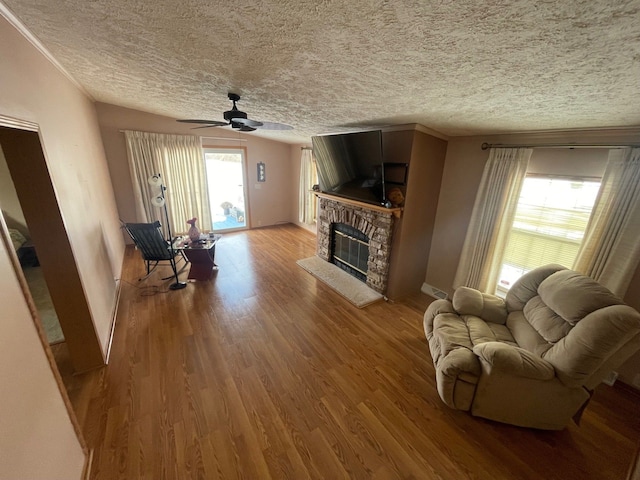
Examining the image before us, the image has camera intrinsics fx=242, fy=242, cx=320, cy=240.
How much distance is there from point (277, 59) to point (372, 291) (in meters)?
2.74

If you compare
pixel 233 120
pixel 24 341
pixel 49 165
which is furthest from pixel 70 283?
pixel 233 120

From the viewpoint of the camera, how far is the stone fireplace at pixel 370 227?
3.03 m

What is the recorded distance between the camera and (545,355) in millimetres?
1607

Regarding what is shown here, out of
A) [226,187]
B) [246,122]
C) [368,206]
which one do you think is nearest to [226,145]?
[226,187]

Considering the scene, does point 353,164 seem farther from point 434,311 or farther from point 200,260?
point 200,260

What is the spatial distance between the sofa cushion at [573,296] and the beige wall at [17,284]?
2.82 m

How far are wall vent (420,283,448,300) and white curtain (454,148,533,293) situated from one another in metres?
0.35

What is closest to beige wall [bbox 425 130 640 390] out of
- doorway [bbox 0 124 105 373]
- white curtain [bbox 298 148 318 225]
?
white curtain [bbox 298 148 318 225]

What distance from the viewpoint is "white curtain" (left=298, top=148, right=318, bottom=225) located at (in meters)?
5.20

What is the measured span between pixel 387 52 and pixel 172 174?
4810 mm

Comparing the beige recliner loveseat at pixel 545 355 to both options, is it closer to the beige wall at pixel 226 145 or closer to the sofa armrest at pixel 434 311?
the sofa armrest at pixel 434 311

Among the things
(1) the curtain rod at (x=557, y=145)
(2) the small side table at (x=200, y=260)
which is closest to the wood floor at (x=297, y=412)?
(2) the small side table at (x=200, y=260)

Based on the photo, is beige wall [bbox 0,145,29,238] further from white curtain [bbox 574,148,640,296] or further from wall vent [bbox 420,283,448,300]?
white curtain [bbox 574,148,640,296]

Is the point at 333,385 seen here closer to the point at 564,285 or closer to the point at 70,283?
the point at 564,285
